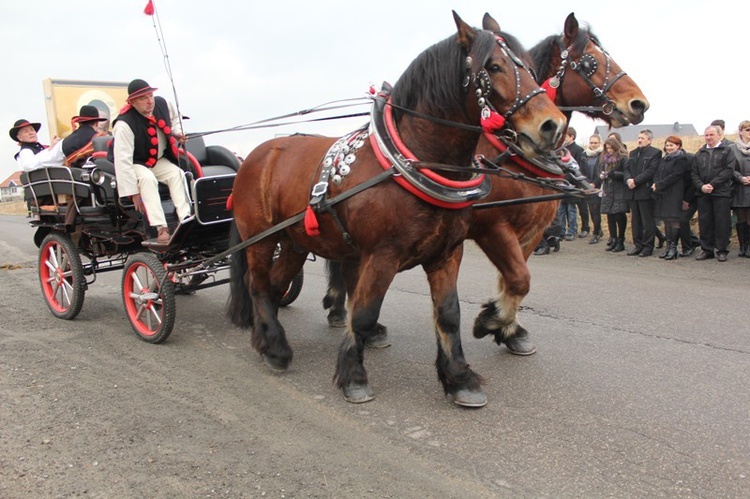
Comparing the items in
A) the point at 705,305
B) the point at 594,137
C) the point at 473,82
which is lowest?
the point at 705,305

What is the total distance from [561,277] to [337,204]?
4.45m

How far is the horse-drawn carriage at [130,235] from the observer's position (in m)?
4.97

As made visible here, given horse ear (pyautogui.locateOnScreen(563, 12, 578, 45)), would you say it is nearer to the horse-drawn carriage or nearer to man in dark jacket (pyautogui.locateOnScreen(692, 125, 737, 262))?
the horse-drawn carriage

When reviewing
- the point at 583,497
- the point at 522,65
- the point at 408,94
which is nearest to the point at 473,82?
the point at 522,65

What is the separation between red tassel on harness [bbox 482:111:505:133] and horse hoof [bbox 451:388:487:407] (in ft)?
5.02

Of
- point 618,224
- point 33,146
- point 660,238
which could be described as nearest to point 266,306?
point 33,146

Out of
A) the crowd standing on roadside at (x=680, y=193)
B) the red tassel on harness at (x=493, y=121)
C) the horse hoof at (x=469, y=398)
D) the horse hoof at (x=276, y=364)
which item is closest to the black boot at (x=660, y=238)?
the crowd standing on roadside at (x=680, y=193)

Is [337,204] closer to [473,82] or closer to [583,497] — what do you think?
[473,82]

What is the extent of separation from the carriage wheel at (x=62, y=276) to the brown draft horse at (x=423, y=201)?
2.59 metres

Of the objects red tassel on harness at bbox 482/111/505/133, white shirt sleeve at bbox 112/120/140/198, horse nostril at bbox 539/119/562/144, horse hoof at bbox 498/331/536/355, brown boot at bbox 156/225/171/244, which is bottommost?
horse hoof at bbox 498/331/536/355

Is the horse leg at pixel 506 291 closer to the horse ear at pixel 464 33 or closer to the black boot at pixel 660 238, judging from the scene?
the horse ear at pixel 464 33

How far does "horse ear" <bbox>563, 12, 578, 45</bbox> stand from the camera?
431 cm

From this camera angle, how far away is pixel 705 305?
5.58m

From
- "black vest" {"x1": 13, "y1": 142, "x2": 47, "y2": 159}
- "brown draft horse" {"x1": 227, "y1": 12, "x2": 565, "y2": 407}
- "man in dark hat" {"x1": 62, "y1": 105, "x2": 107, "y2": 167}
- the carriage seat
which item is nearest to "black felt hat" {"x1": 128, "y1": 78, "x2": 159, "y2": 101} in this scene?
the carriage seat
